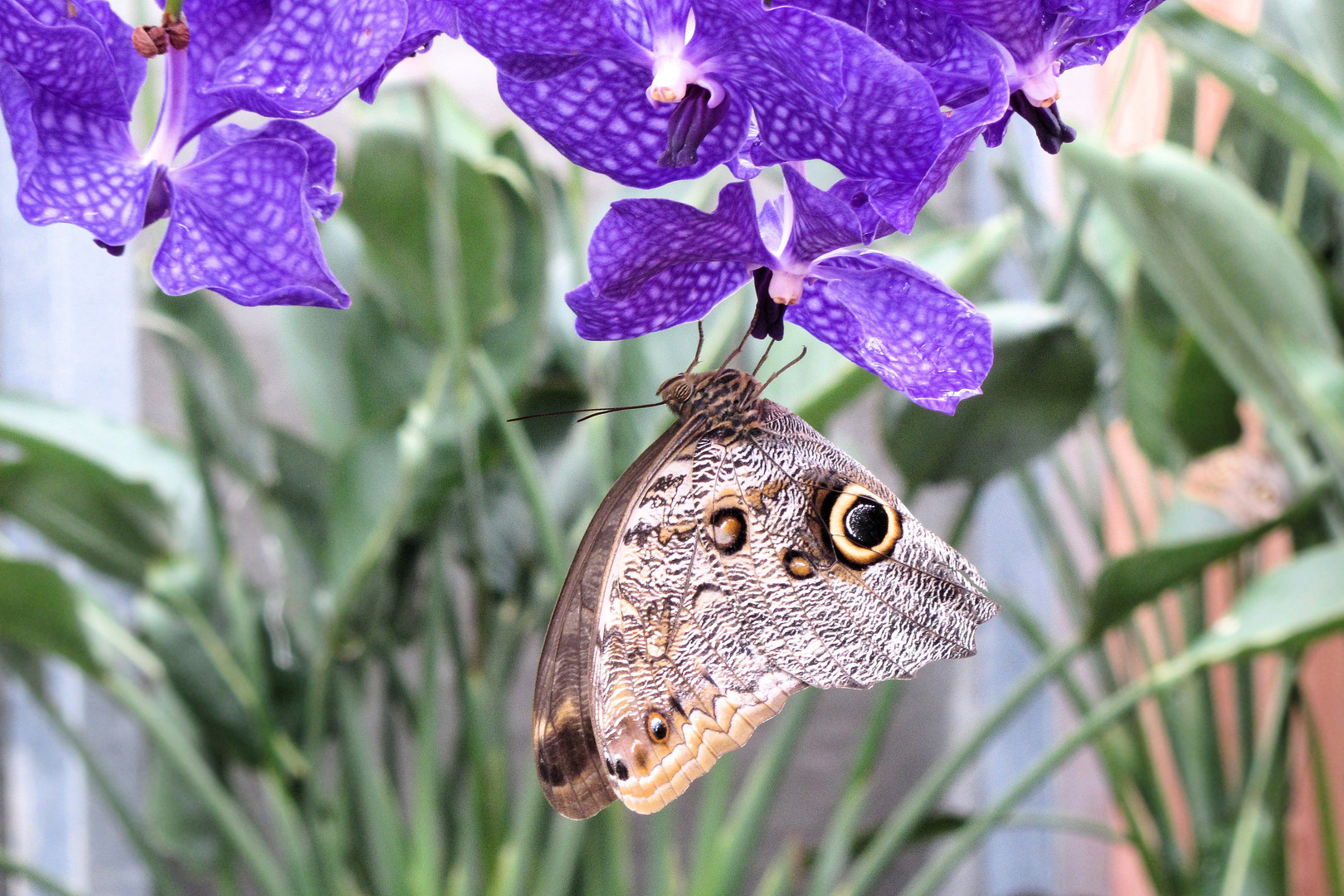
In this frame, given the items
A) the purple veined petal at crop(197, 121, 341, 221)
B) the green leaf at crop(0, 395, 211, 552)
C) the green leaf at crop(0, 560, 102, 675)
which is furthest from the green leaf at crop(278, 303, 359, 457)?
the purple veined petal at crop(197, 121, 341, 221)

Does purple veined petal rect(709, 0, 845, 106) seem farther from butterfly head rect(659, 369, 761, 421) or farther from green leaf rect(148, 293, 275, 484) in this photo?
green leaf rect(148, 293, 275, 484)

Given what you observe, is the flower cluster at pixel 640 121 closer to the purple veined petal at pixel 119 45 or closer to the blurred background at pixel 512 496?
the purple veined petal at pixel 119 45

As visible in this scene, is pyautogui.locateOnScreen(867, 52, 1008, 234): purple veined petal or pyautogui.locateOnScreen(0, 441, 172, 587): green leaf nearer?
pyautogui.locateOnScreen(867, 52, 1008, 234): purple veined petal

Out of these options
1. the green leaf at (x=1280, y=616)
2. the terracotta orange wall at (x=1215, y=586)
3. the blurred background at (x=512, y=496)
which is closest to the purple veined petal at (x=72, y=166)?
the blurred background at (x=512, y=496)

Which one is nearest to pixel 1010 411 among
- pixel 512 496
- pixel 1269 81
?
pixel 1269 81

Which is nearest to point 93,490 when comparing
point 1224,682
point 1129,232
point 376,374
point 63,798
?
point 376,374

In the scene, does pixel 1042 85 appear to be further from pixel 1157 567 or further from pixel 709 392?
pixel 1157 567
